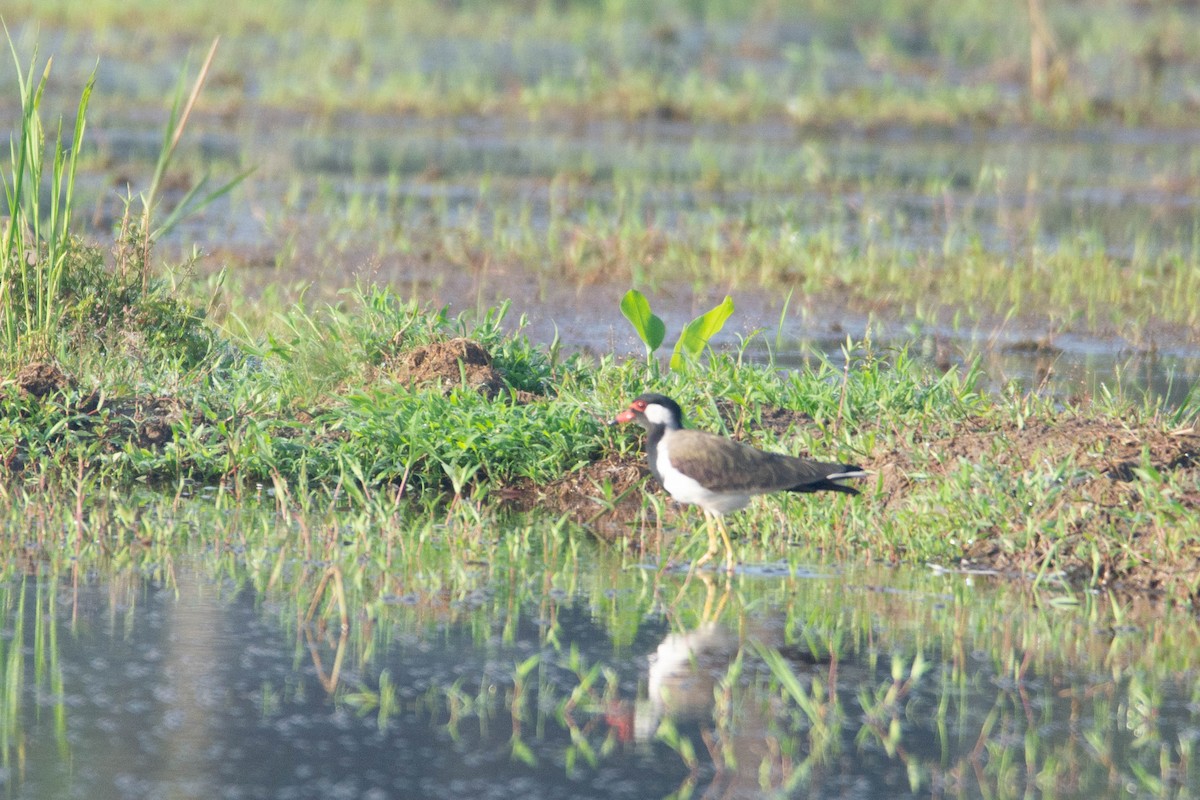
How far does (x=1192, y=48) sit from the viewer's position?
1035 inches

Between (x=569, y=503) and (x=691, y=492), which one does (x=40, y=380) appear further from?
(x=691, y=492)

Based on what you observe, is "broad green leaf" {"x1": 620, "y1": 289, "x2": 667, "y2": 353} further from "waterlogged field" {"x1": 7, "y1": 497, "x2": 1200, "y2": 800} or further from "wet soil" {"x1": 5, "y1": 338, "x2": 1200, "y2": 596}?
"waterlogged field" {"x1": 7, "y1": 497, "x2": 1200, "y2": 800}

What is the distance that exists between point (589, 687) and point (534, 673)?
195mm

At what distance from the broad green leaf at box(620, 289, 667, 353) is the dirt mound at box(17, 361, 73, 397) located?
255cm

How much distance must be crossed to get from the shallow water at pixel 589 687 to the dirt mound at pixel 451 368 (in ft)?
5.31

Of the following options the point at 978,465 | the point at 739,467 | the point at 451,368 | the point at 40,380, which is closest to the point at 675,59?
the point at 451,368

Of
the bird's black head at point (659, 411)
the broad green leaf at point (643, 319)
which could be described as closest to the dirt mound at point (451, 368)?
the broad green leaf at point (643, 319)

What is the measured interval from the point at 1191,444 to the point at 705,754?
3.13 meters

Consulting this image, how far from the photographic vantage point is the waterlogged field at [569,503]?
4.77 meters

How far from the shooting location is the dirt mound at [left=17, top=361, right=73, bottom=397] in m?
7.53

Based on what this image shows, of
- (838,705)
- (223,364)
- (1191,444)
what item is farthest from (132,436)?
(1191,444)

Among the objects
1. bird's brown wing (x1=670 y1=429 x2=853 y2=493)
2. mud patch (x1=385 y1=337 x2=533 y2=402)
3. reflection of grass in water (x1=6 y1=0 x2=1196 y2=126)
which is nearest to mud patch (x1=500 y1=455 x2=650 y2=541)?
mud patch (x1=385 y1=337 x2=533 y2=402)

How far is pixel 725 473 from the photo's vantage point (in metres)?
6.38

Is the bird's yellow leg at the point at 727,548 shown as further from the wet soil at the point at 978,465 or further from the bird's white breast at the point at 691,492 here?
the wet soil at the point at 978,465
